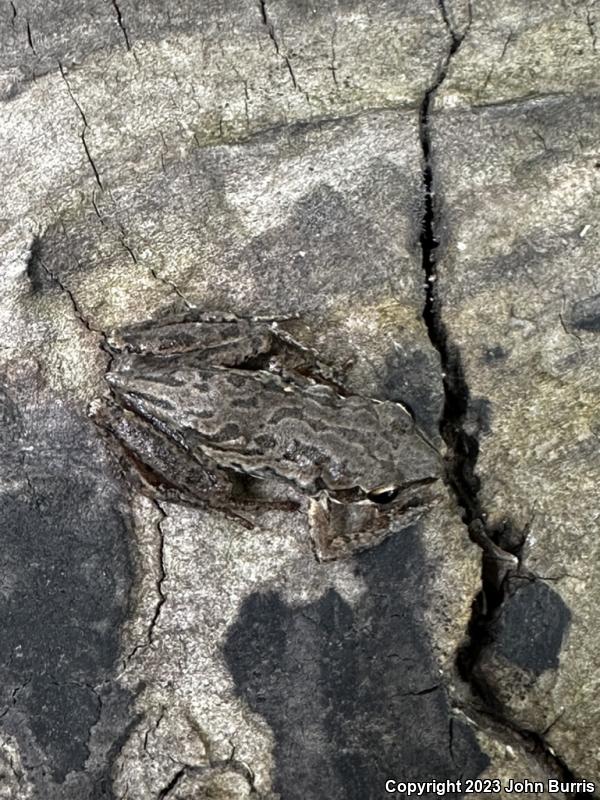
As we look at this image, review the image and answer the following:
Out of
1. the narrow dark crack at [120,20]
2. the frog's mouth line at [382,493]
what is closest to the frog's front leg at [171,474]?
the frog's mouth line at [382,493]

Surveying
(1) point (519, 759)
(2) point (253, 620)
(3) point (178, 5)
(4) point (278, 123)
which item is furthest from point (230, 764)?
(3) point (178, 5)

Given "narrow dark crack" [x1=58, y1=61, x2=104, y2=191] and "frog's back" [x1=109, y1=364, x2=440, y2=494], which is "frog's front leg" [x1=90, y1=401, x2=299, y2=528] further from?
"narrow dark crack" [x1=58, y1=61, x2=104, y2=191]

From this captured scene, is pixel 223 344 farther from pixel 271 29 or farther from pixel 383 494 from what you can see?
pixel 271 29

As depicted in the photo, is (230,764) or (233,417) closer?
(230,764)

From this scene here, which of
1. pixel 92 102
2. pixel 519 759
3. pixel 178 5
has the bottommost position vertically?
pixel 519 759

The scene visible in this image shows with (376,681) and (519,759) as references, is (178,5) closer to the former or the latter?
A: (376,681)

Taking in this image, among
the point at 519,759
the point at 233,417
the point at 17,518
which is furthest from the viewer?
the point at 233,417

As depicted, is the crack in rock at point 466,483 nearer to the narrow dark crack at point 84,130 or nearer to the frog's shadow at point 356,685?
the frog's shadow at point 356,685
